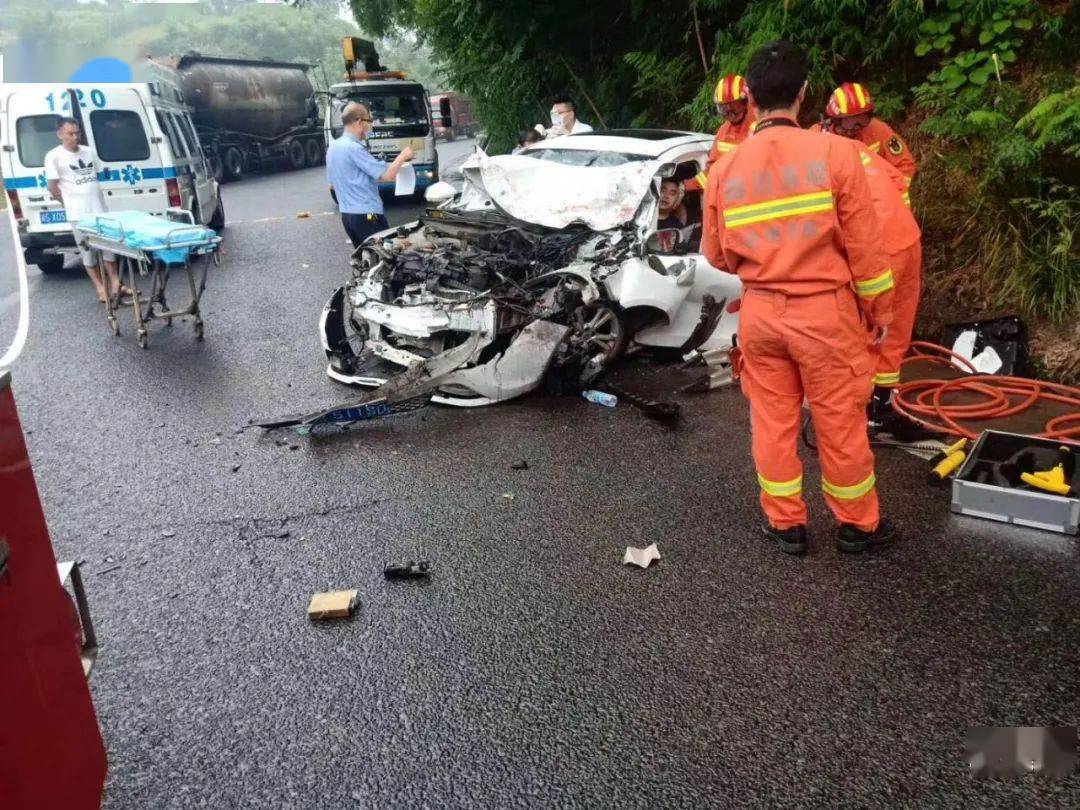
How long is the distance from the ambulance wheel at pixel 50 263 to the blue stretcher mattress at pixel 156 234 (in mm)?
4590

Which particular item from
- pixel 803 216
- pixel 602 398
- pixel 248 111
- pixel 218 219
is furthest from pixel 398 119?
pixel 803 216

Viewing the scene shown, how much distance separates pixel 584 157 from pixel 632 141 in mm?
401

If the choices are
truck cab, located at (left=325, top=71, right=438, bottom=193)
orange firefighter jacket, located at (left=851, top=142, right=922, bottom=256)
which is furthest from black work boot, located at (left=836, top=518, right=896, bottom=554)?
truck cab, located at (left=325, top=71, right=438, bottom=193)

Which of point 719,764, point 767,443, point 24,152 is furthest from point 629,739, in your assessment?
point 24,152

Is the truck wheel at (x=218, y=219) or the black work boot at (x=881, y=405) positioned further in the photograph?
the truck wheel at (x=218, y=219)

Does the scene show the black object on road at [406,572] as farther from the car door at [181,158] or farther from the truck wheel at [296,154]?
the truck wheel at [296,154]

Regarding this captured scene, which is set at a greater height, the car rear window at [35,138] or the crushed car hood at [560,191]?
the car rear window at [35,138]

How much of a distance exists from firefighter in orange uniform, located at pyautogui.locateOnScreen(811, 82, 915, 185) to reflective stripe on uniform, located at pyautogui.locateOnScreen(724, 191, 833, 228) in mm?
1921

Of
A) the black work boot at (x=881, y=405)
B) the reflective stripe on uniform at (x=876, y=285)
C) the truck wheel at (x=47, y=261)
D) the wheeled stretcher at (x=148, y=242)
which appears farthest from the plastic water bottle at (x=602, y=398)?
the truck wheel at (x=47, y=261)

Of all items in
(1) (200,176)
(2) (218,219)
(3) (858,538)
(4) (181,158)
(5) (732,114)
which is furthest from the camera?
(2) (218,219)

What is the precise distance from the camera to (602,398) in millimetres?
5727

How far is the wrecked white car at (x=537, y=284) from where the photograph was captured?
559 cm

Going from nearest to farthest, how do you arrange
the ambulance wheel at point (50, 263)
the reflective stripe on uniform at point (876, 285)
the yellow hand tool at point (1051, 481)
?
the reflective stripe on uniform at point (876, 285), the yellow hand tool at point (1051, 481), the ambulance wheel at point (50, 263)

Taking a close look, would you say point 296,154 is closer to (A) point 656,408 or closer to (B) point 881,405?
(A) point 656,408
